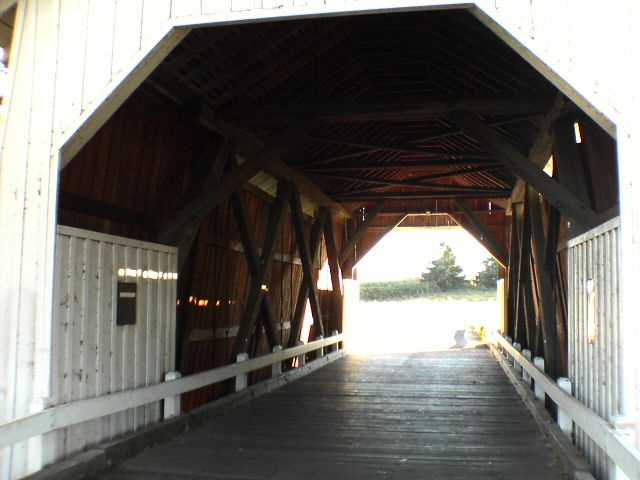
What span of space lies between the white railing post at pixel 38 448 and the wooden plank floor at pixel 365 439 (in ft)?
1.29

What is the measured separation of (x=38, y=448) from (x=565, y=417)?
350cm

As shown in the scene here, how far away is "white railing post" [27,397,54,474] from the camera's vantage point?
11.6 feet

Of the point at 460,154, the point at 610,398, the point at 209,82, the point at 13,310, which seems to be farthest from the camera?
the point at 460,154

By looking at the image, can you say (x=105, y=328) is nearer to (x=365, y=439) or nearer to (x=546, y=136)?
(x=365, y=439)

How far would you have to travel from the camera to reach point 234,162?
7.72m

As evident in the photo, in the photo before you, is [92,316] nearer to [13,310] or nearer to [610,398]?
[13,310]

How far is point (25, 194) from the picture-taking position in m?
3.76

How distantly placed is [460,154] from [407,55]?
1927mm

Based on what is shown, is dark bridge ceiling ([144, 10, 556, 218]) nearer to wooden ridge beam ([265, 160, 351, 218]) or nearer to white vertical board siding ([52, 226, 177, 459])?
wooden ridge beam ([265, 160, 351, 218])

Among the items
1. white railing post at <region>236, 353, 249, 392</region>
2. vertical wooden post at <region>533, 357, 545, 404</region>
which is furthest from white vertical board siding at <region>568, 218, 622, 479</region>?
white railing post at <region>236, 353, 249, 392</region>

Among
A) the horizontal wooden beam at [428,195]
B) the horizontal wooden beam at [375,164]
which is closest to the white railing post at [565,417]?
the horizontal wooden beam at [375,164]

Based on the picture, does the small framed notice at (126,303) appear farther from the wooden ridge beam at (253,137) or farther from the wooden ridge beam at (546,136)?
the wooden ridge beam at (546,136)

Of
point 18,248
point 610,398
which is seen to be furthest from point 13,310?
point 610,398

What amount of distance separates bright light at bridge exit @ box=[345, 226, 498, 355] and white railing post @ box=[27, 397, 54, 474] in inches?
403
